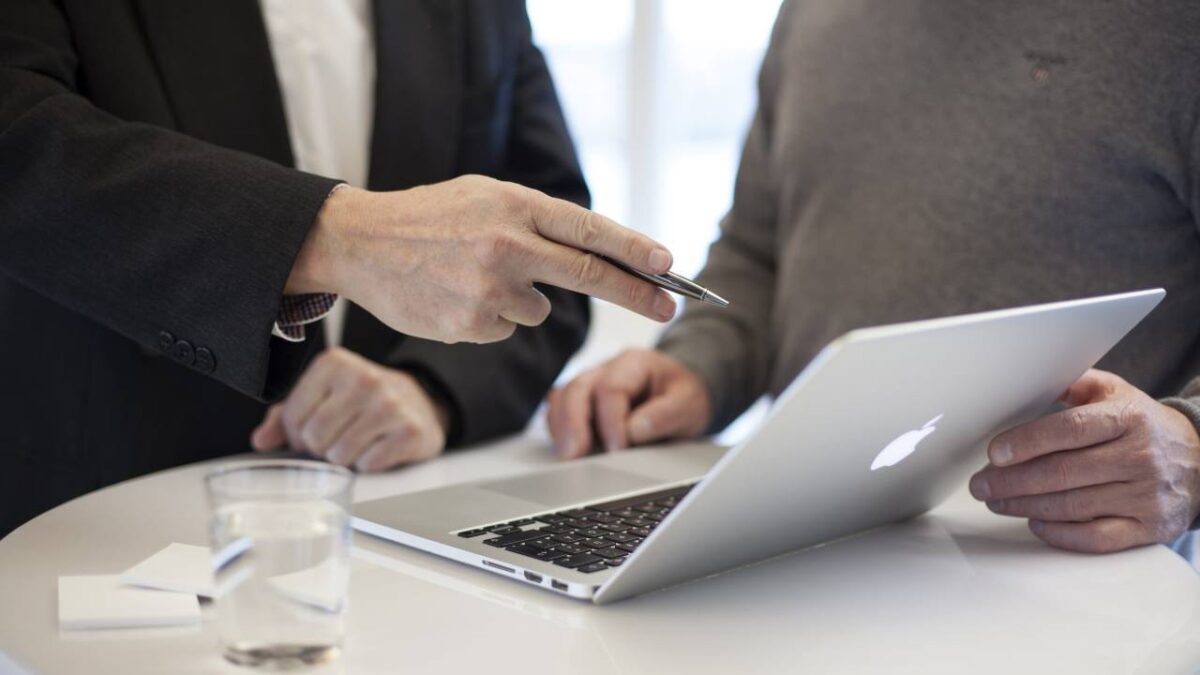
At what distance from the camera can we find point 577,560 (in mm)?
824

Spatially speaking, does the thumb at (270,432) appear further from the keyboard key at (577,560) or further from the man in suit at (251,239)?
the keyboard key at (577,560)

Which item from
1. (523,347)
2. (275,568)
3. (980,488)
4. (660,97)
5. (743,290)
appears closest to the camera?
(275,568)

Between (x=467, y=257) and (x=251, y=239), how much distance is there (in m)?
0.20

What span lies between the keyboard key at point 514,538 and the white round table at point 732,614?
0.10 ft

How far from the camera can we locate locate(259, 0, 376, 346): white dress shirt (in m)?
1.38

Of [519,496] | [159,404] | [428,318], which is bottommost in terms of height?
[159,404]

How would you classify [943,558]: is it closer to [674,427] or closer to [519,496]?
[519,496]

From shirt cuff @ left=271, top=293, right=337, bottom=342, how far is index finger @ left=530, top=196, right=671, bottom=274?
27 cm

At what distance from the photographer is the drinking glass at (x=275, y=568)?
637 millimetres

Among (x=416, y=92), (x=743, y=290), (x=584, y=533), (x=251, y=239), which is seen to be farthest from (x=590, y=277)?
(x=743, y=290)

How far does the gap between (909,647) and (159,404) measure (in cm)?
88

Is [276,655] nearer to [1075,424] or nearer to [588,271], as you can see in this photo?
[588,271]

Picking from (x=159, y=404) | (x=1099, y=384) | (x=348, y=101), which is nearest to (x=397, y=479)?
(x=159, y=404)

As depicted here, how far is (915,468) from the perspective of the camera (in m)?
0.89
